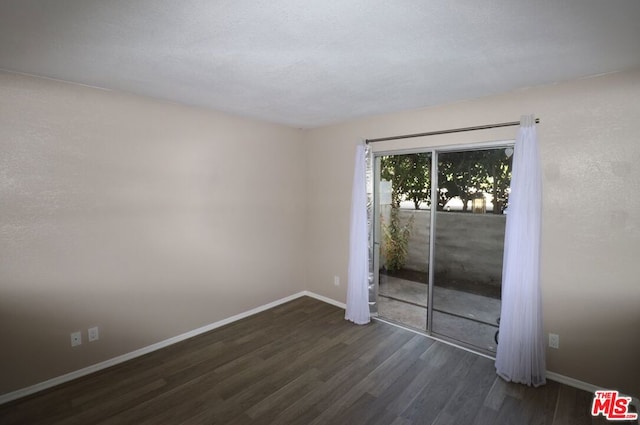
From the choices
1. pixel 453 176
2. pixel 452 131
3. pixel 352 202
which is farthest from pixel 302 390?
pixel 452 131

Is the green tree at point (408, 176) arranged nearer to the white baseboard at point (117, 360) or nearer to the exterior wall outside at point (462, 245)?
the exterior wall outside at point (462, 245)

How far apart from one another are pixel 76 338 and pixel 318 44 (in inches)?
117

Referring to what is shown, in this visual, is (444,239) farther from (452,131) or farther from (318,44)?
(318,44)

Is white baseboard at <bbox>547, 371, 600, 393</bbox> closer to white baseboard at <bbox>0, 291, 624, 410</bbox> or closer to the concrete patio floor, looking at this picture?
white baseboard at <bbox>0, 291, 624, 410</bbox>

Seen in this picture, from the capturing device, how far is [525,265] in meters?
2.46

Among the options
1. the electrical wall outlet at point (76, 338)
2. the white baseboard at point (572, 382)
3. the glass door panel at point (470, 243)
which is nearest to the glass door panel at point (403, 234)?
the glass door panel at point (470, 243)

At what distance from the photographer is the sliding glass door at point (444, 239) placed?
3.14m

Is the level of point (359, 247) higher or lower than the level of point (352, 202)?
lower

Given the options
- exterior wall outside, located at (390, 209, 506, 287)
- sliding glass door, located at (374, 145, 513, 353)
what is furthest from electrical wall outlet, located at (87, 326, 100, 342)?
exterior wall outside, located at (390, 209, 506, 287)

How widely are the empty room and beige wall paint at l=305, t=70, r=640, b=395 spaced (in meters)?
0.01

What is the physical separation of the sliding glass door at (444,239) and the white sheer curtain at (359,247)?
0.27 m

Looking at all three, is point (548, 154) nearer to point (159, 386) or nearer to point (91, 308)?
point (159, 386)

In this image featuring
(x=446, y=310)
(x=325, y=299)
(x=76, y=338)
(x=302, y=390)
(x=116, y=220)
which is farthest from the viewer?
(x=325, y=299)

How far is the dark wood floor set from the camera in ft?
6.94
